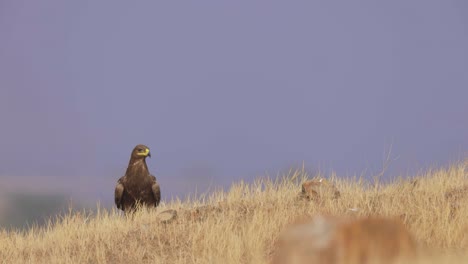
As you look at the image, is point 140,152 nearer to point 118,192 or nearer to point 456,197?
point 118,192

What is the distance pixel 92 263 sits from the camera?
29.7 ft

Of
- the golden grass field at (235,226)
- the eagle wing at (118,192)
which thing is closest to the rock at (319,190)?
the golden grass field at (235,226)

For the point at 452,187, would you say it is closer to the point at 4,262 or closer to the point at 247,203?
the point at 247,203

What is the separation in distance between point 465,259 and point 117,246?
6246 mm

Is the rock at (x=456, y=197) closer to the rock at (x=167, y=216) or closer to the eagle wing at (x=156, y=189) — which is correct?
the rock at (x=167, y=216)

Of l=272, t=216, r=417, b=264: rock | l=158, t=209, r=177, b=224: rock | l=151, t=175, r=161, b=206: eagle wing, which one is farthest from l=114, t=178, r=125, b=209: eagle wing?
l=272, t=216, r=417, b=264: rock

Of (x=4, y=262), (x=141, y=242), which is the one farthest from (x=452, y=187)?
(x=4, y=262)

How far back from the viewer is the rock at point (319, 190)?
37.0 feet

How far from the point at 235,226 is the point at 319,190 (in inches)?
101

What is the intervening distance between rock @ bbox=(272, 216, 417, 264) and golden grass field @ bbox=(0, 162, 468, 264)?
9.08ft

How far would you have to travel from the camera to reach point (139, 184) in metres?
13.3

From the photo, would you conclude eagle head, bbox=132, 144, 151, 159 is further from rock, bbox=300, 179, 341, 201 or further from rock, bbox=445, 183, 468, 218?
rock, bbox=445, 183, 468, 218

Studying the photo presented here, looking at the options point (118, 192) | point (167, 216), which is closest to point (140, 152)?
point (118, 192)

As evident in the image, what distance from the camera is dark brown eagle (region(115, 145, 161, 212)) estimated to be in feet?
43.8
